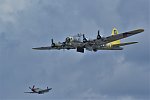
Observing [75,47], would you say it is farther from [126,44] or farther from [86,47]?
[126,44]

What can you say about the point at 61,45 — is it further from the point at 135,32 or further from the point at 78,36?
the point at 135,32

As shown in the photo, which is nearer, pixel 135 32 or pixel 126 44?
pixel 135 32

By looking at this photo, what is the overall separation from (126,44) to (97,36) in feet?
33.8

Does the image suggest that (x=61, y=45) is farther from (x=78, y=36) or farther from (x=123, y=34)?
(x=123, y=34)

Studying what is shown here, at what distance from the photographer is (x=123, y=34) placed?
19200cm

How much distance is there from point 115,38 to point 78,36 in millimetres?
10753

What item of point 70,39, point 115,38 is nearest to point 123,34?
point 115,38

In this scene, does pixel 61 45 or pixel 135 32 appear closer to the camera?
pixel 135 32

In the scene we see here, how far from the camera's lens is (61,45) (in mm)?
198500

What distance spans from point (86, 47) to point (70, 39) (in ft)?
18.4

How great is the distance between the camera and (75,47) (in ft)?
642

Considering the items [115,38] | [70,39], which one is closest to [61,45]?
[70,39]

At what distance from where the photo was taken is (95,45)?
641 feet

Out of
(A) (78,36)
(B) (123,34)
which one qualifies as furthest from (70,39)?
(B) (123,34)
